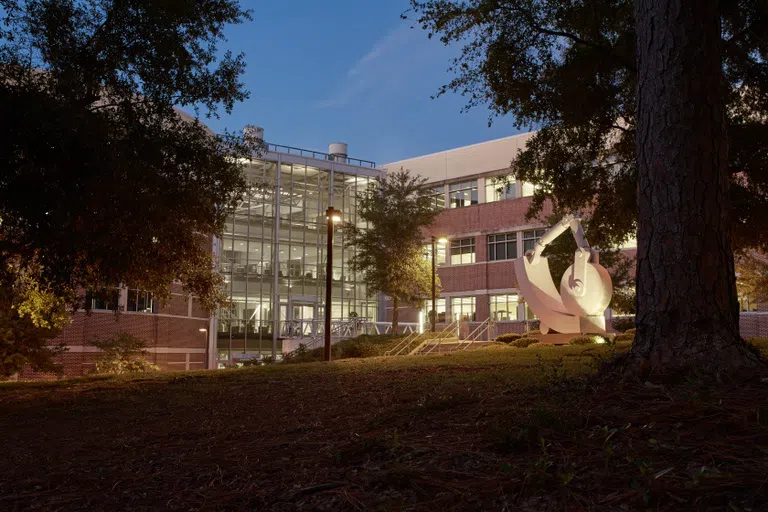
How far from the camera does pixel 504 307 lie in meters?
48.6

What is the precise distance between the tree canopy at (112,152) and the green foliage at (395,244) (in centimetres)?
2368

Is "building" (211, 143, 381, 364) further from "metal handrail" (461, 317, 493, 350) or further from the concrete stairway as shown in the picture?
the concrete stairway

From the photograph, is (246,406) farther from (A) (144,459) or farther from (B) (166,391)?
(B) (166,391)

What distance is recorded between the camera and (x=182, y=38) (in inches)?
543

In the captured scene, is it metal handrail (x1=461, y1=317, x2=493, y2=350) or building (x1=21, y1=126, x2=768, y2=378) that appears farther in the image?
building (x1=21, y1=126, x2=768, y2=378)

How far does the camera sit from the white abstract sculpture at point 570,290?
25469mm

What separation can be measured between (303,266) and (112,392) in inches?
1675

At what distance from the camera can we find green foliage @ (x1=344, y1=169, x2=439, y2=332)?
39.2 metres

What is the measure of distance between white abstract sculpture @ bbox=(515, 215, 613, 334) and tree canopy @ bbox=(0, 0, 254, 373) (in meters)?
13.7

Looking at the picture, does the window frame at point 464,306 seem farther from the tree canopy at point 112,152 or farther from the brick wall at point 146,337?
the tree canopy at point 112,152

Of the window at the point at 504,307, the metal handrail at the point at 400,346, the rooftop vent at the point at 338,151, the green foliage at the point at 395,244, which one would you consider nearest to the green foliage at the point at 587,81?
the metal handrail at the point at 400,346

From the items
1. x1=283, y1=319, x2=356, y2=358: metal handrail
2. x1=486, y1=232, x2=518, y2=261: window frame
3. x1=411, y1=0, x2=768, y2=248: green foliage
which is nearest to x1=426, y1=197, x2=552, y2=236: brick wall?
x1=486, y1=232, x2=518, y2=261: window frame

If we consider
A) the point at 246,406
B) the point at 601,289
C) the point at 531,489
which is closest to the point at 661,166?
the point at 531,489

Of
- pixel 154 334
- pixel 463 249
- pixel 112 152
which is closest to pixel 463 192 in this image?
pixel 463 249
